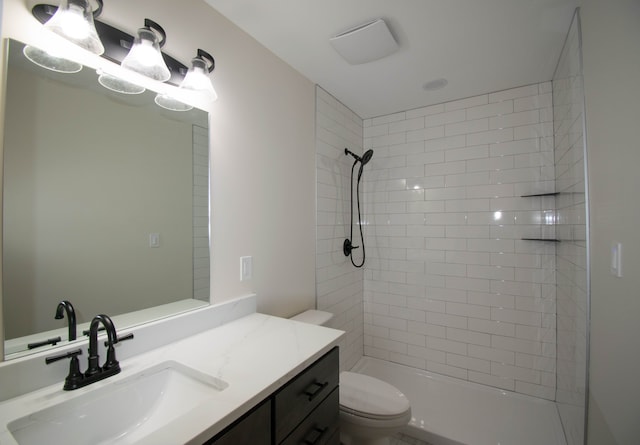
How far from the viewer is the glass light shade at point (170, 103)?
3.89 ft

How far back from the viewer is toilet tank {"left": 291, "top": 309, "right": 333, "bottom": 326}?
1.78 m

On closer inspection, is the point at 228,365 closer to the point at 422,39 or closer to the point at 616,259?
the point at 616,259

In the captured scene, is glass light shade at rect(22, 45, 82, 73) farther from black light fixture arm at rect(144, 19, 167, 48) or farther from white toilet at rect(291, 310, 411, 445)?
white toilet at rect(291, 310, 411, 445)

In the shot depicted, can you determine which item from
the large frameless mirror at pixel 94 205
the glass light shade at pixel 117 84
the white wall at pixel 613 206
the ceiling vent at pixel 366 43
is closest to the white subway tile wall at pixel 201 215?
the large frameless mirror at pixel 94 205

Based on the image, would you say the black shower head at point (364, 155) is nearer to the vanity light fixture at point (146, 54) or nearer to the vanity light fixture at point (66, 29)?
the vanity light fixture at point (146, 54)

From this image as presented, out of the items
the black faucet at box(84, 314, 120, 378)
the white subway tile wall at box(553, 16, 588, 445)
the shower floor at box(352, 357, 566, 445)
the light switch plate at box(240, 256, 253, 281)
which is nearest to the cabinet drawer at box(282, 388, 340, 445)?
the black faucet at box(84, 314, 120, 378)

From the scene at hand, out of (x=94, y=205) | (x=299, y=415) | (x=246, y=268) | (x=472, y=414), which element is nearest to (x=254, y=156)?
(x=246, y=268)

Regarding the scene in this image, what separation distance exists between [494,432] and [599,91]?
207 centimetres

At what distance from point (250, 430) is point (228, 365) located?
23 cm

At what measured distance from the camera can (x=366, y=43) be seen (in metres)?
1.63

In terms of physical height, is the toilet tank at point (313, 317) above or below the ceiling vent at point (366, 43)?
below

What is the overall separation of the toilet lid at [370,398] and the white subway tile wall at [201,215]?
99 centimetres

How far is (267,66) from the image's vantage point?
1722 millimetres

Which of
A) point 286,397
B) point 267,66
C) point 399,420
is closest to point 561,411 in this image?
point 399,420
